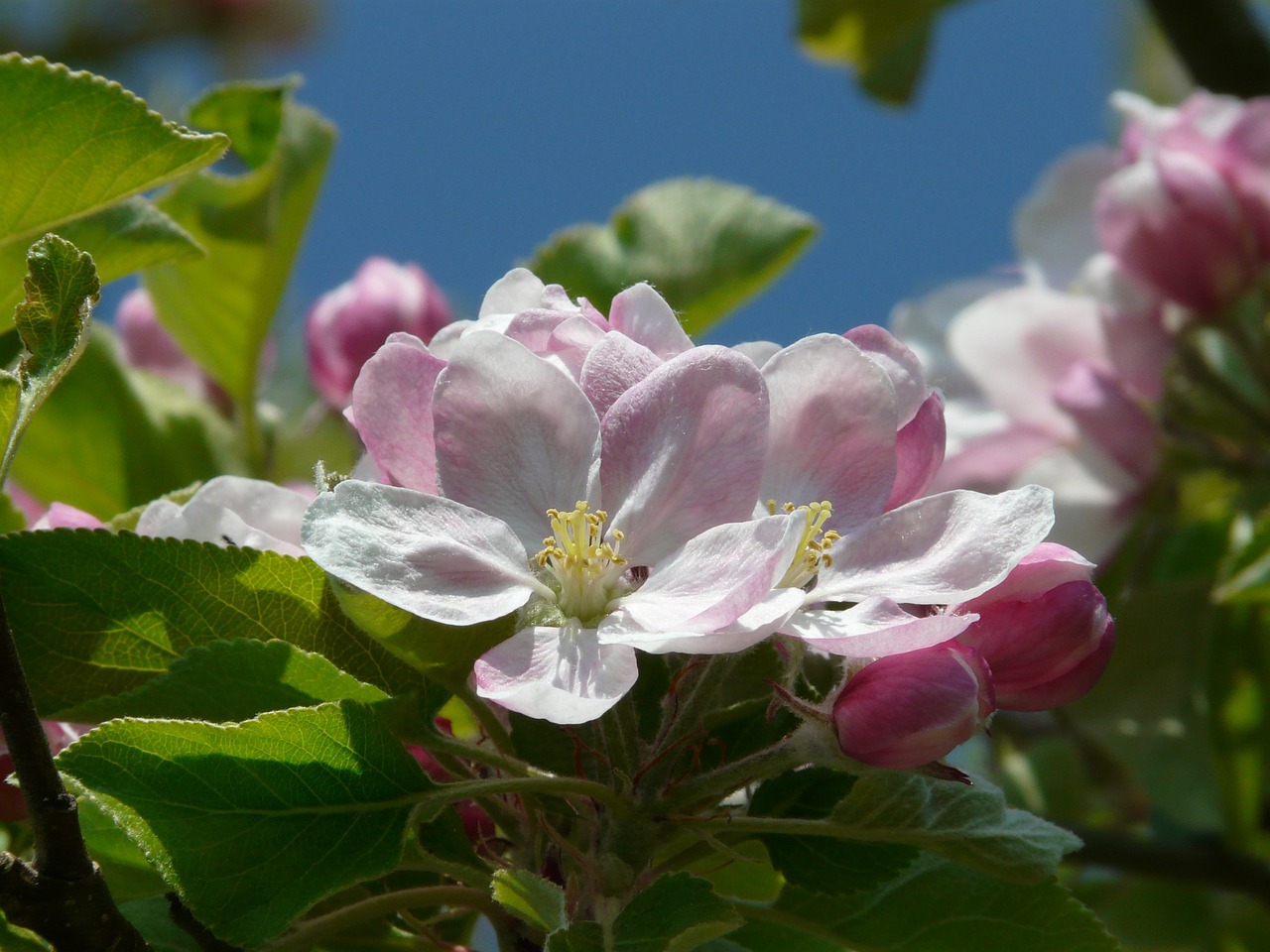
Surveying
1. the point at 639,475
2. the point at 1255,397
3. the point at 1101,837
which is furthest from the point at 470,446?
the point at 1255,397

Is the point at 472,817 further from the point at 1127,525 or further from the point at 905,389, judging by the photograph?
the point at 1127,525

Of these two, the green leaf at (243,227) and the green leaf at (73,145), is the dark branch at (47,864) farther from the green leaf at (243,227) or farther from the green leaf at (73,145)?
the green leaf at (243,227)

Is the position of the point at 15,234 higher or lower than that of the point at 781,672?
higher

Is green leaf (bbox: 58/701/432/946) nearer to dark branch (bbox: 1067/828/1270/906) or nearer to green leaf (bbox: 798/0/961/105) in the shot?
dark branch (bbox: 1067/828/1270/906)

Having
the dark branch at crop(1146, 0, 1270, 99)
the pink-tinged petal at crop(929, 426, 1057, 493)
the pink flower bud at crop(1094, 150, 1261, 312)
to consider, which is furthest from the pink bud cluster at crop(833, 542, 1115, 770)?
the dark branch at crop(1146, 0, 1270, 99)

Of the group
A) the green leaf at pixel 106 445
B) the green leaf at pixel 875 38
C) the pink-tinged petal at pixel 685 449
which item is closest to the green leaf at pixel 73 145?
the pink-tinged petal at pixel 685 449

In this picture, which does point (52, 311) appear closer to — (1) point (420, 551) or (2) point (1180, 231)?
(1) point (420, 551)
